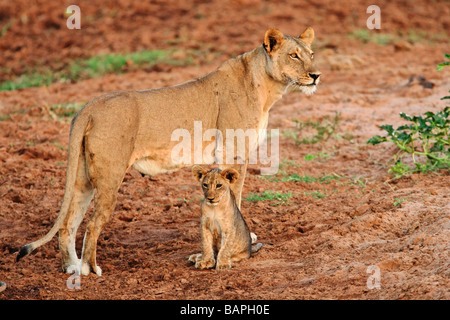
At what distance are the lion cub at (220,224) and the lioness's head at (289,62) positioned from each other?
1.35 meters

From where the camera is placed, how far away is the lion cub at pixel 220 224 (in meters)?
5.57

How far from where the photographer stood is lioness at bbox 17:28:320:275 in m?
5.53

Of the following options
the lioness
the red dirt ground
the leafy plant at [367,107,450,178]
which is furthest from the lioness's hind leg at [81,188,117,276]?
the leafy plant at [367,107,450,178]

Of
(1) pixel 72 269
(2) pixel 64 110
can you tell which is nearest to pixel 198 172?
(1) pixel 72 269

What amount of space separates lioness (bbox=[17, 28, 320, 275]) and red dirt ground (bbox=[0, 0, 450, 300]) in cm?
52

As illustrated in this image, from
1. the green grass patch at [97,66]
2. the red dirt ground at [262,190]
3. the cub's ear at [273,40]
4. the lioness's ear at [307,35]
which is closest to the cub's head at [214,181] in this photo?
the red dirt ground at [262,190]

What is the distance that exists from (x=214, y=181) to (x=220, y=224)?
1.29 feet

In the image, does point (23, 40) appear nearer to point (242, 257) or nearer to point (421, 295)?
point (242, 257)

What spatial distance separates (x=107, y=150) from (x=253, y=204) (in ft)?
7.78

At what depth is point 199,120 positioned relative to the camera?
20.3ft

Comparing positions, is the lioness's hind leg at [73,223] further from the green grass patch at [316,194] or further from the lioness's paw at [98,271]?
the green grass patch at [316,194]

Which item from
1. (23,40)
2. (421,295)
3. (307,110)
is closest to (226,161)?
(421,295)

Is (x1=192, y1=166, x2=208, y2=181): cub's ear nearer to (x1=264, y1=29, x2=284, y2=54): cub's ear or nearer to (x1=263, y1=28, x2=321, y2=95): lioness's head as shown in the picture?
(x1=263, y1=28, x2=321, y2=95): lioness's head

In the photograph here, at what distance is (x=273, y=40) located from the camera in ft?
21.0
